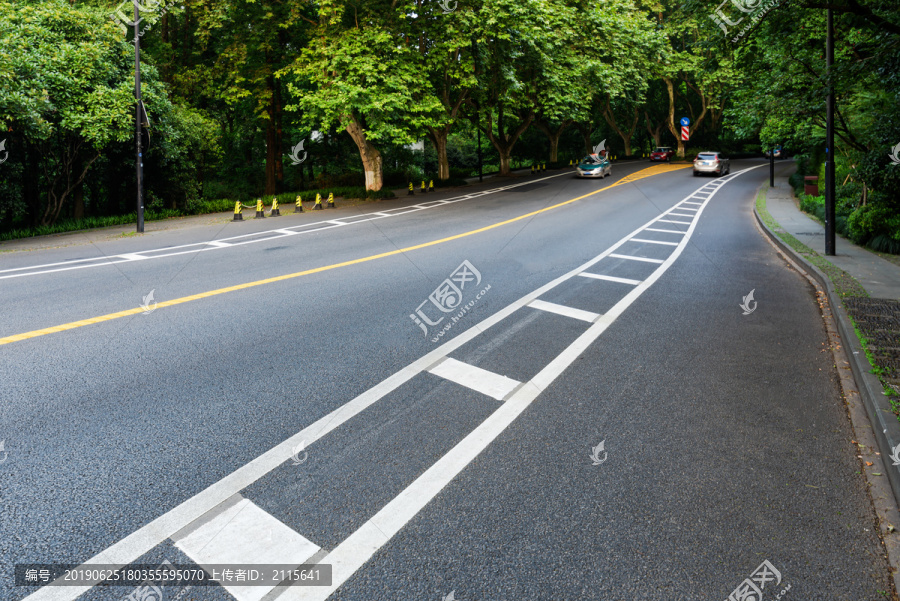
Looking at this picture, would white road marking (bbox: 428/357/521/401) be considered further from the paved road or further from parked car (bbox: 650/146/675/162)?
parked car (bbox: 650/146/675/162)

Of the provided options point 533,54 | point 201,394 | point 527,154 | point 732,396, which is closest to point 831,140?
point 732,396

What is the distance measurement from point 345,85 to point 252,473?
21428 millimetres

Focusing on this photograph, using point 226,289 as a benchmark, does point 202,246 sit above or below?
above

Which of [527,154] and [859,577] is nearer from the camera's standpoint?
[859,577]

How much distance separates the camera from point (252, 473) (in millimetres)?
3947

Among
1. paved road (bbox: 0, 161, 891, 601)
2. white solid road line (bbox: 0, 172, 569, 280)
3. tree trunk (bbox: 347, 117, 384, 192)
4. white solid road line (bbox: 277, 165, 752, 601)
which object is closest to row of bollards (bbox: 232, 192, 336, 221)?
white solid road line (bbox: 0, 172, 569, 280)

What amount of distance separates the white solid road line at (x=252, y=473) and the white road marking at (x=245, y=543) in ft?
0.46

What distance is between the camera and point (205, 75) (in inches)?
1123

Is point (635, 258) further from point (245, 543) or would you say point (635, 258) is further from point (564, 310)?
point (245, 543)

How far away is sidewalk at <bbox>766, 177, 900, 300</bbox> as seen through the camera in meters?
9.86

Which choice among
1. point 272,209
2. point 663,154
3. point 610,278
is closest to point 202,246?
point 272,209

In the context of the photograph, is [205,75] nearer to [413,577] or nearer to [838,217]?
[838,217]

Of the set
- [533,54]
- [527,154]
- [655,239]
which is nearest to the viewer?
[655,239]

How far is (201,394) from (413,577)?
3.07 metres
